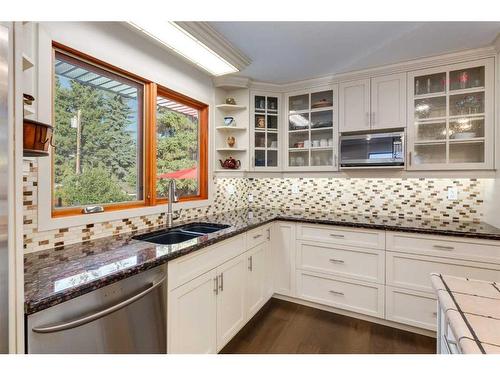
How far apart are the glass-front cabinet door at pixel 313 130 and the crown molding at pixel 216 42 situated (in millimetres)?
908

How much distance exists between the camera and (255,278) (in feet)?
7.57

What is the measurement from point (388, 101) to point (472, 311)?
7.08 ft

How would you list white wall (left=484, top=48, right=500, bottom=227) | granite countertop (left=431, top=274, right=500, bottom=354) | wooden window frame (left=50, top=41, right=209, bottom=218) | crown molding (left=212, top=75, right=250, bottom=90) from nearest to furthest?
granite countertop (left=431, top=274, right=500, bottom=354) → wooden window frame (left=50, top=41, right=209, bottom=218) → white wall (left=484, top=48, right=500, bottom=227) → crown molding (left=212, top=75, right=250, bottom=90)

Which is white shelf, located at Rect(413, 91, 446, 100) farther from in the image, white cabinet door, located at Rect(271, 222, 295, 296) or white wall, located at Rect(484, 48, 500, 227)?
white cabinet door, located at Rect(271, 222, 295, 296)

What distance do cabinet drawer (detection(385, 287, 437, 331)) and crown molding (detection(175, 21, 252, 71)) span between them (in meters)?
2.35

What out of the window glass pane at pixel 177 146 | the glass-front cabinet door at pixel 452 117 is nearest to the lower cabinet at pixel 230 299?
the window glass pane at pixel 177 146

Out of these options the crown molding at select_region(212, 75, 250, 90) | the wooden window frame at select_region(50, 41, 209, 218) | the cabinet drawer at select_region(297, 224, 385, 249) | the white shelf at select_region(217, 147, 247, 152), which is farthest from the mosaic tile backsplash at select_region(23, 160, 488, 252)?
the crown molding at select_region(212, 75, 250, 90)

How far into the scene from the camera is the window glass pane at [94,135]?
1.54 m

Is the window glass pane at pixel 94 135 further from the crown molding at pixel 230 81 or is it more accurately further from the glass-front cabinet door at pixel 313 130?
the glass-front cabinet door at pixel 313 130

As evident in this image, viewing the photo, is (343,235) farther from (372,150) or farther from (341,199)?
(372,150)

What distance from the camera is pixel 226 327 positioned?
1890mm

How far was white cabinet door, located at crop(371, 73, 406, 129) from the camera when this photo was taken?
240cm

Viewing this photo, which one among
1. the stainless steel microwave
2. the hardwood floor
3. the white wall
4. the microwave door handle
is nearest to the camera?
the microwave door handle
